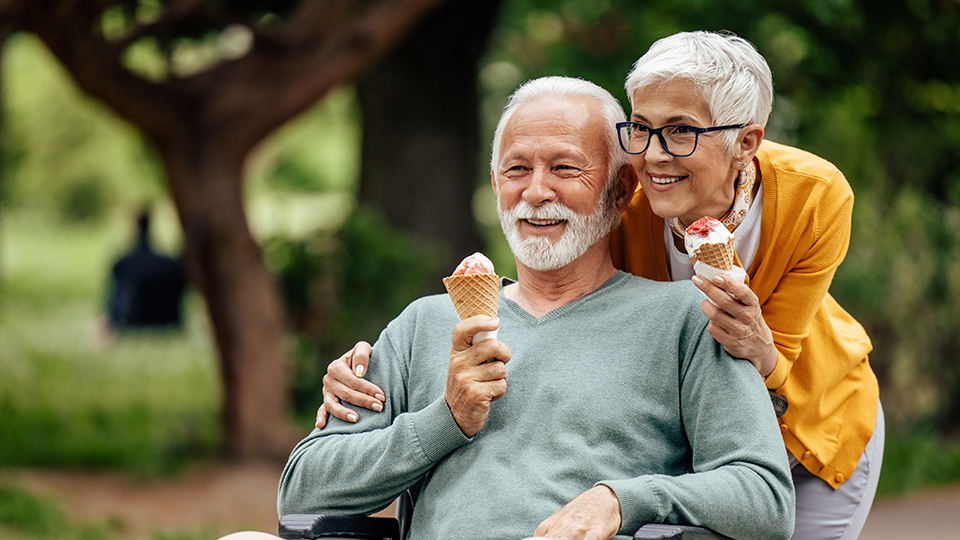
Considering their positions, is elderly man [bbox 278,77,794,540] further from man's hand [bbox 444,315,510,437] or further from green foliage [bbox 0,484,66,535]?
green foliage [bbox 0,484,66,535]

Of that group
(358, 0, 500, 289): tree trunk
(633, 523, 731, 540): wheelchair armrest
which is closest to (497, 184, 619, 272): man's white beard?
(633, 523, 731, 540): wheelchair armrest

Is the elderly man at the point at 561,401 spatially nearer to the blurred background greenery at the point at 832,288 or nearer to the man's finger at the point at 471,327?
the man's finger at the point at 471,327

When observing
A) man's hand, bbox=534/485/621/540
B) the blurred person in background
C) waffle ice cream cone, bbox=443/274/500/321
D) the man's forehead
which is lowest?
the blurred person in background

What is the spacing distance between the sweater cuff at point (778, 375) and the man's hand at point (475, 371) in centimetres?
67

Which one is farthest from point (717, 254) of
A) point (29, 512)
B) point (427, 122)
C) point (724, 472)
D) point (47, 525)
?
point (427, 122)

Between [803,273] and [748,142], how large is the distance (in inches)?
14.1

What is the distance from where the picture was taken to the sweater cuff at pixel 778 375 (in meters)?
2.48

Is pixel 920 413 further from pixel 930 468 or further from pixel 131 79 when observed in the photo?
pixel 131 79

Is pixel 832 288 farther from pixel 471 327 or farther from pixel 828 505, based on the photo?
pixel 471 327

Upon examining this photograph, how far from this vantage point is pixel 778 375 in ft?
8.18

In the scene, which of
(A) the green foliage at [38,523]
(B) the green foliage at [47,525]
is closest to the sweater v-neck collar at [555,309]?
(B) the green foliage at [47,525]

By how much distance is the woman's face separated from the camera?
2.42 metres

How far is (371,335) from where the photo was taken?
313 inches

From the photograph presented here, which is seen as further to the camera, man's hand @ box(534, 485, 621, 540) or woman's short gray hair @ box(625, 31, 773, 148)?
woman's short gray hair @ box(625, 31, 773, 148)
